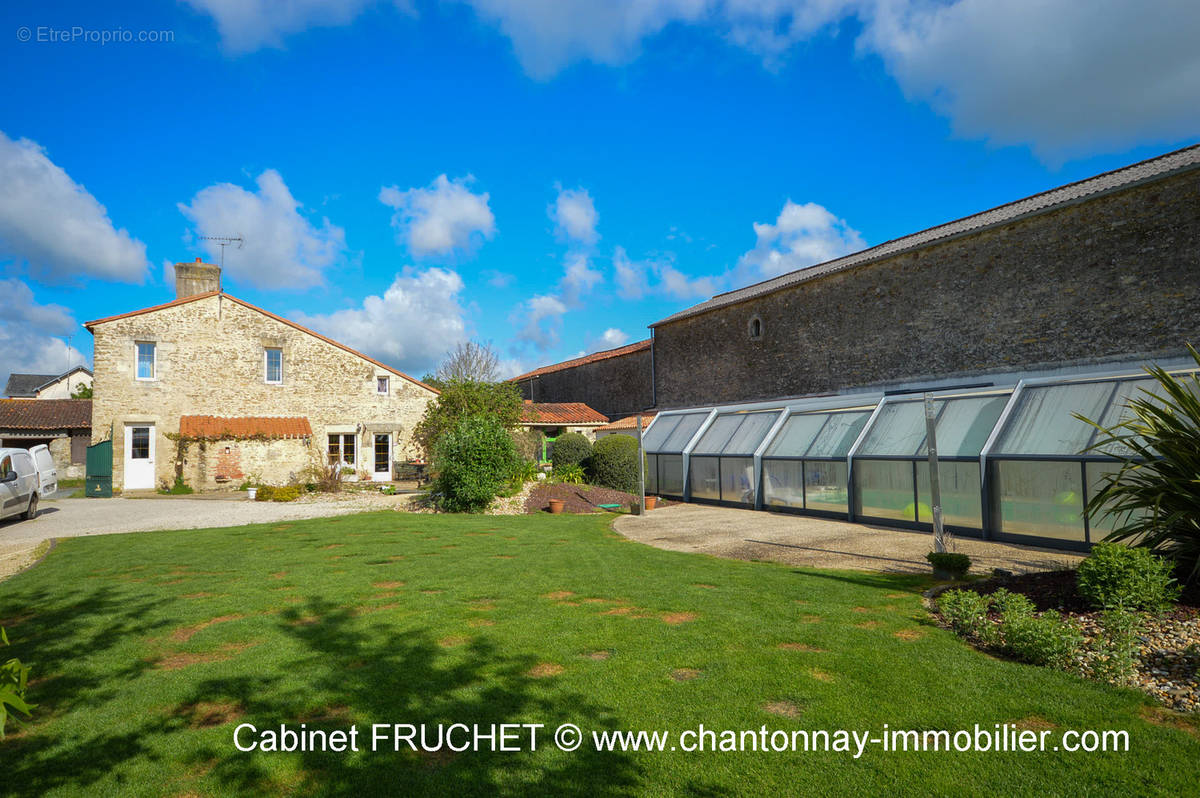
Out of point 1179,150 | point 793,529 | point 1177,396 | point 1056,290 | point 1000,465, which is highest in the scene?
point 1179,150

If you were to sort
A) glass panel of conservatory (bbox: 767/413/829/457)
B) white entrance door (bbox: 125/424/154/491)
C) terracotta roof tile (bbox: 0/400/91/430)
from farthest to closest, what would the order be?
terracotta roof tile (bbox: 0/400/91/430)
white entrance door (bbox: 125/424/154/491)
glass panel of conservatory (bbox: 767/413/829/457)

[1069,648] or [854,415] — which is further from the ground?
[854,415]

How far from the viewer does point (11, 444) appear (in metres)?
27.4

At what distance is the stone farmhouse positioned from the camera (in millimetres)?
21672

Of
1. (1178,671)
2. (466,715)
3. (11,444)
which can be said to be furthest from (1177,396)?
(11,444)

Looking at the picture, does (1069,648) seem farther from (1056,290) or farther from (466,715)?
(1056,290)

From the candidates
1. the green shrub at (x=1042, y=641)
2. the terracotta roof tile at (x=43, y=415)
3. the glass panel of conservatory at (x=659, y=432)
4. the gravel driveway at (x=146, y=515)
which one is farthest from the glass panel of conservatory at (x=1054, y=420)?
the terracotta roof tile at (x=43, y=415)

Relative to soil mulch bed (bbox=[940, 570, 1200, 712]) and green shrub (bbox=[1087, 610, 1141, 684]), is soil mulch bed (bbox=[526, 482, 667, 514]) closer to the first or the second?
soil mulch bed (bbox=[940, 570, 1200, 712])

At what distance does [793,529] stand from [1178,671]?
7942mm

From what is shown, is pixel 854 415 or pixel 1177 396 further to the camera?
pixel 854 415

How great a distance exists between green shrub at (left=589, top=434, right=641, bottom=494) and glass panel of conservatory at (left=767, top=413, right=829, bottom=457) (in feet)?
17.2

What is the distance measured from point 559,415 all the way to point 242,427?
12.5m

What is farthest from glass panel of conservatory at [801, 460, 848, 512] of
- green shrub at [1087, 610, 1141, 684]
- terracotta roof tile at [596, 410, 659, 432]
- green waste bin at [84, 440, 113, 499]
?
green waste bin at [84, 440, 113, 499]

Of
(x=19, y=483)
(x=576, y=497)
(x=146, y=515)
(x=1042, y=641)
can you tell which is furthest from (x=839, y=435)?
(x=19, y=483)
